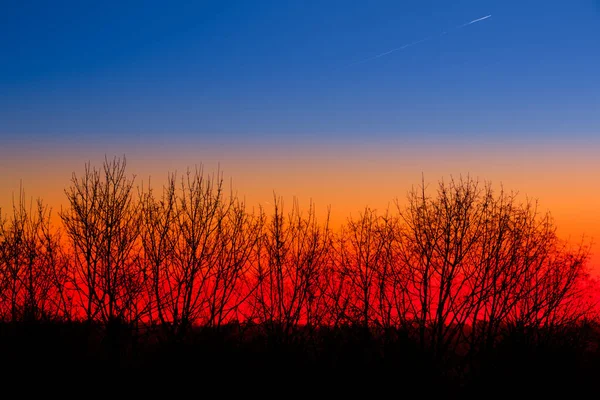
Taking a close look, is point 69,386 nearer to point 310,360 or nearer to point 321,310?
point 310,360

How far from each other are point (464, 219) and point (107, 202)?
1279 centimetres

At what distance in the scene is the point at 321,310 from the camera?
24484 mm

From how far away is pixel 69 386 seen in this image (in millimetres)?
17719

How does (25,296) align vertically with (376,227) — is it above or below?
below

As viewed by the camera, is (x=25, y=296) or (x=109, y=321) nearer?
(x=109, y=321)

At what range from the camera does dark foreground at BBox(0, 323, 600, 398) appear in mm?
18578

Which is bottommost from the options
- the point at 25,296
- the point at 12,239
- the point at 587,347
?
the point at 587,347

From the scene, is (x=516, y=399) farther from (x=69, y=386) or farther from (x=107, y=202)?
(x=107, y=202)

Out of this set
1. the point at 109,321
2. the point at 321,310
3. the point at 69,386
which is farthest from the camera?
the point at 321,310

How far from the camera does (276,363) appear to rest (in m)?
20.3

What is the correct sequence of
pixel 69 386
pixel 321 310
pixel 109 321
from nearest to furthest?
pixel 69 386 < pixel 109 321 < pixel 321 310

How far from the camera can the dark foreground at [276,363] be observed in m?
18.6

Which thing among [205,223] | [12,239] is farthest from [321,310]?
[12,239]

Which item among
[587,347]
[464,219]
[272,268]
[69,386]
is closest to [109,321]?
[69,386]
